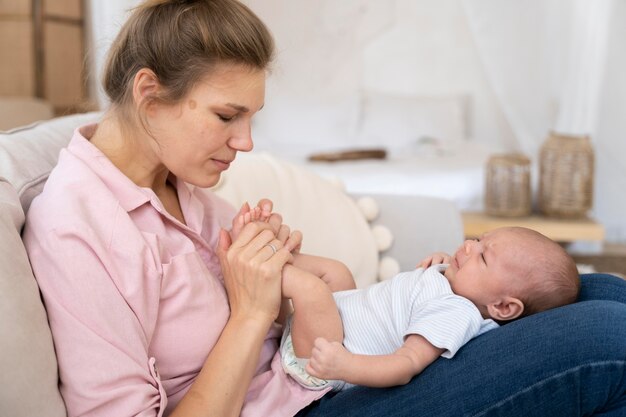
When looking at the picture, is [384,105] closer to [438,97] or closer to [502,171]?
[438,97]

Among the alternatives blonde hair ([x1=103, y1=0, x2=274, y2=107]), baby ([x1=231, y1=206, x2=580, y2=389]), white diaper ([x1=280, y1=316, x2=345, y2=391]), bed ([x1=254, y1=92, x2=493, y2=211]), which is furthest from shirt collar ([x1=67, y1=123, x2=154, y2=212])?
bed ([x1=254, y1=92, x2=493, y2=211])

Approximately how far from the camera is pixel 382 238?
2.20m

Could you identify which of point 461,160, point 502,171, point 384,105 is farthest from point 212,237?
point 384,105

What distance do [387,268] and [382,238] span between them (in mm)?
88

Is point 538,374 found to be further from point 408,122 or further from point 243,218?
point 408,122

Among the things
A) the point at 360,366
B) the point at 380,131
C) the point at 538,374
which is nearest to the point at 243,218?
the point at 360,366

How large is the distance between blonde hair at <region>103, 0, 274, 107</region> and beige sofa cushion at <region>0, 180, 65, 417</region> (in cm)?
35

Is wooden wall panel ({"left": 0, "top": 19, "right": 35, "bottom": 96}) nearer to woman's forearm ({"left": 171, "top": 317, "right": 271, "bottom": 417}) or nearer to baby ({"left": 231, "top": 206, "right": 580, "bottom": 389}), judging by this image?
baby ({"left": 231, "top": 206, "right": 580, "bottom": 389})

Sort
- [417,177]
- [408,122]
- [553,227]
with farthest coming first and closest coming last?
[408,122], [417,177], [553,227]

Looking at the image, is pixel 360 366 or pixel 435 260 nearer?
pixel 360 366

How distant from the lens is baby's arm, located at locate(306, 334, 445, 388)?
1.28 meters

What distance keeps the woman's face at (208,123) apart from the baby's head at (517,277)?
496mm

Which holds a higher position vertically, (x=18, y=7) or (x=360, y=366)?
→ (x=18, y=7)

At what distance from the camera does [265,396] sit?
4.67 ft
